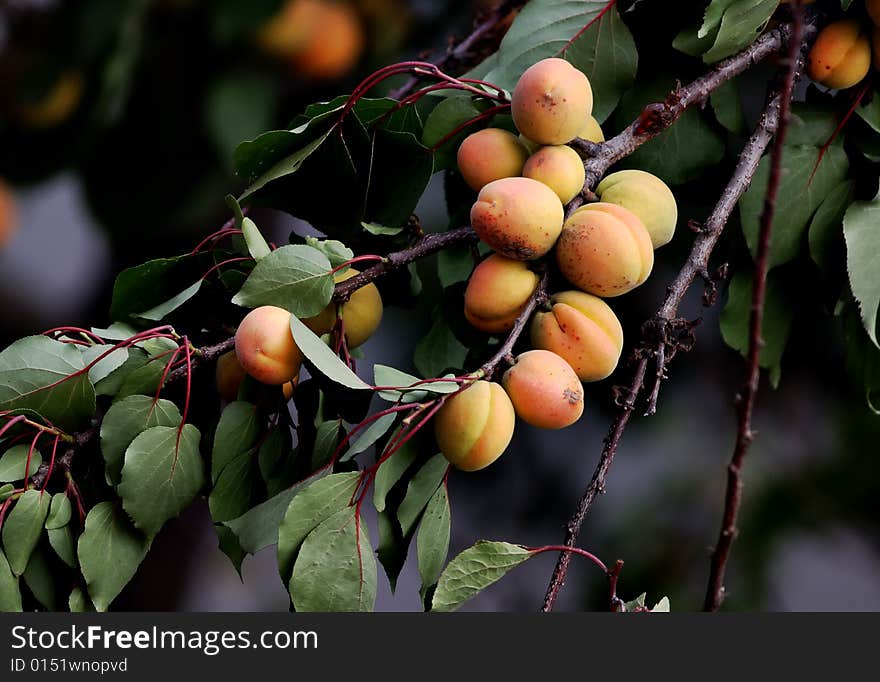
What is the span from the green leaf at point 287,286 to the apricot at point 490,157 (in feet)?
0.22

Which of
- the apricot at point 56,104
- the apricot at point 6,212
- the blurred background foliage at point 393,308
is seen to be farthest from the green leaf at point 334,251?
the apricot at point 6,212

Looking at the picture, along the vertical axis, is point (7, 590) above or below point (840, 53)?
below

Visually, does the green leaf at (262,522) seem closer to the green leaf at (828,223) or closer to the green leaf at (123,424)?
the green leaf at (123,424)

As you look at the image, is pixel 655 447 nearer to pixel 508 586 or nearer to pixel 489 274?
pixel 508 586

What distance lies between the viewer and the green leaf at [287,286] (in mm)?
346

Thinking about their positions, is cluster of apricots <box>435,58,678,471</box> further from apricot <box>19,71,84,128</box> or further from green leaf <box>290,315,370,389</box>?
apricot <box>19,71,84,128</box>

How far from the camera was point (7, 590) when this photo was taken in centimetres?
34

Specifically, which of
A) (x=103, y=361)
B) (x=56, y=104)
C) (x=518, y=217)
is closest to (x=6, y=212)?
(x=56, y=104)

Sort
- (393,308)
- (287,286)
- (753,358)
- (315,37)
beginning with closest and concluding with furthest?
(753,358) → (287,286) → (315,37) → (393,308)

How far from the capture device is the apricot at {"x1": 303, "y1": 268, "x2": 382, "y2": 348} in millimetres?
370

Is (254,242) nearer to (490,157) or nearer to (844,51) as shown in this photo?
(490,157)

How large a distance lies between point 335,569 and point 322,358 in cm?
7

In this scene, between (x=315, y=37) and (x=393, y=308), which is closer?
(x=315, y=37)

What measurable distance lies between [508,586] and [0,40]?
24.0 inches
